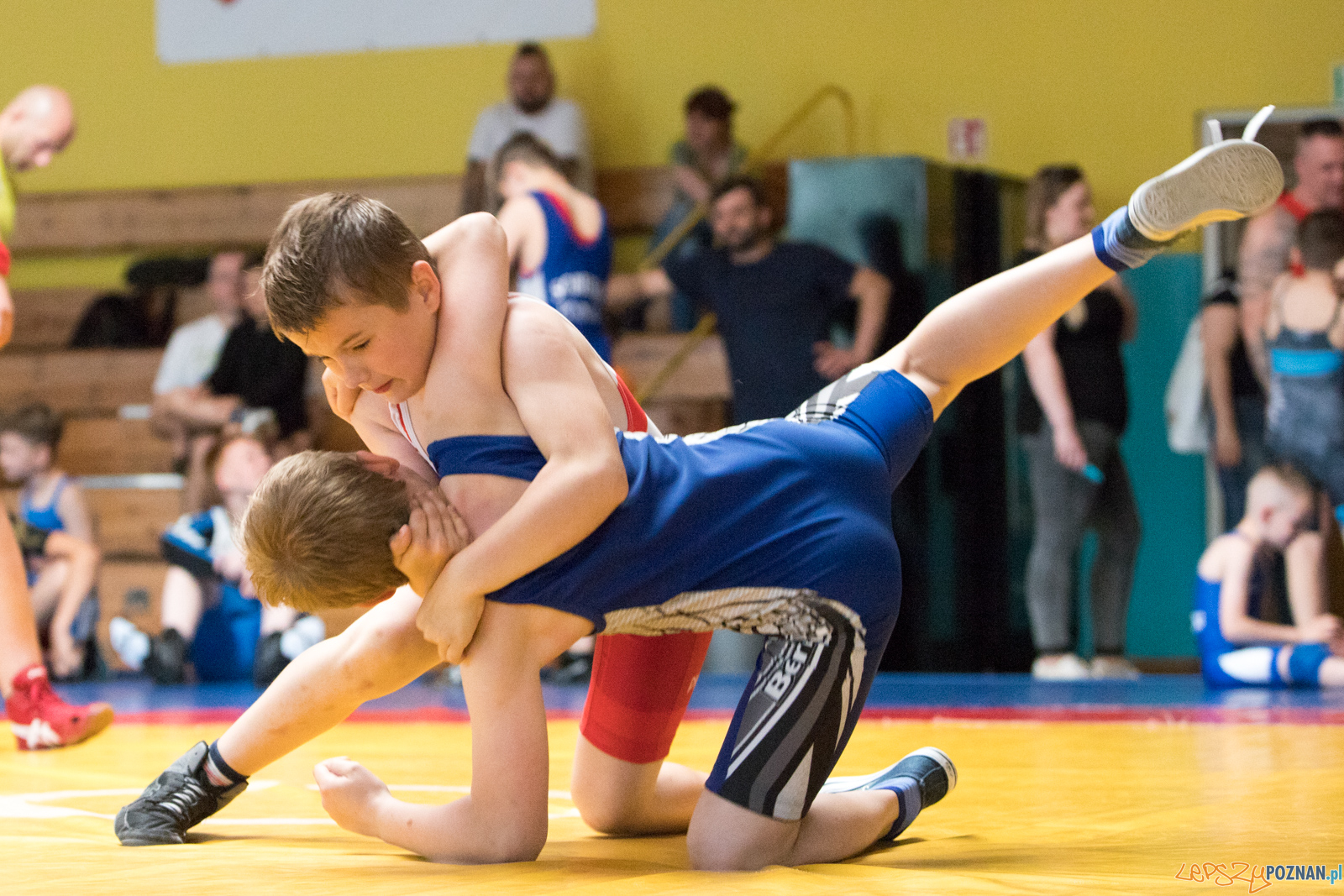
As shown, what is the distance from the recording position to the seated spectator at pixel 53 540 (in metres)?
5.58

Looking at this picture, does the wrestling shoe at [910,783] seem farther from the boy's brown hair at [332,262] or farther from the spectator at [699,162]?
the spectator at [699,162]

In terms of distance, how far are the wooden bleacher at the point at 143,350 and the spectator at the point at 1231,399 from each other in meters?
1.74

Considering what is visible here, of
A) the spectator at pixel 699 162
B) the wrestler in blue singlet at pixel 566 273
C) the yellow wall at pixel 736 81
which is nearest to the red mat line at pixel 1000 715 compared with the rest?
the wrestler in blue singlet at pixel 566 273

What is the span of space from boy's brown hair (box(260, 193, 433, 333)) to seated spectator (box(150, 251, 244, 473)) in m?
4.05

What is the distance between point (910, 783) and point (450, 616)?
2.44 ft

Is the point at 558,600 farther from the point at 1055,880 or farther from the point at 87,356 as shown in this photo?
the point at 87,356

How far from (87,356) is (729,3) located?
316 cm

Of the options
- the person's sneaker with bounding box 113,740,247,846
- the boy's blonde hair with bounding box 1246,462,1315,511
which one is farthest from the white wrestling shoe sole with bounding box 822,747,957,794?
the boy's blonde hair with bounding box 1246,462,1315,511

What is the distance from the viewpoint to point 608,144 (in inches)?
280

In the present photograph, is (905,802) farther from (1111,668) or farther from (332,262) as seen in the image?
Answer: (1111,668)

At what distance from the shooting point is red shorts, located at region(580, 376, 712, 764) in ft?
7.72

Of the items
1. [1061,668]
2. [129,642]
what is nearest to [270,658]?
[129,642]

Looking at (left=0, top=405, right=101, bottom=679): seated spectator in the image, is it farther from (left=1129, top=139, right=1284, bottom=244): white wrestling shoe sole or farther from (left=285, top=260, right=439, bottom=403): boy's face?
(left=1129, top=139, right=1284, bottom=244): white wrestling shoe sole

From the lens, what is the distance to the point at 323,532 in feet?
6.50
